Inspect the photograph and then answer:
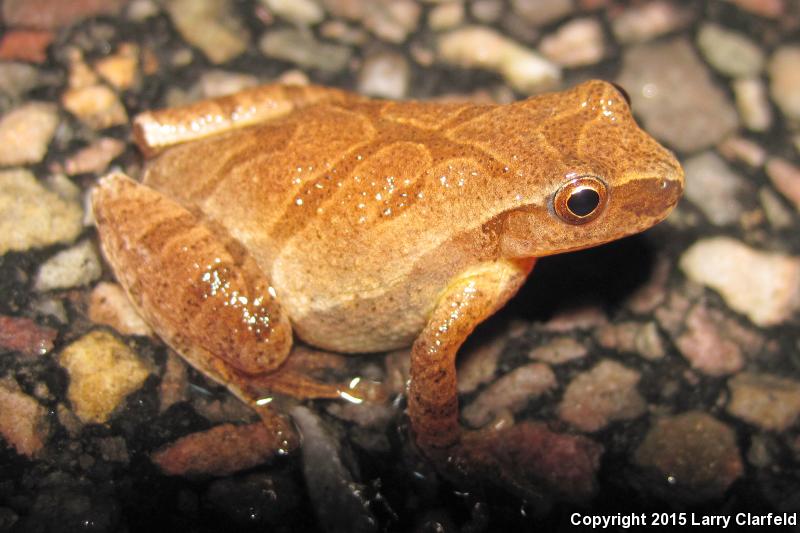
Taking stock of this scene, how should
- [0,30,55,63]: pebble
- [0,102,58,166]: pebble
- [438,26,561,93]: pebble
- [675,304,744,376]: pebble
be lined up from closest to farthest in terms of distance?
[675,304,744,376]: pebble < [0,102,58,166]: pebble < [0,30,55,63]: pebble < [438,26,561,93]: pebble

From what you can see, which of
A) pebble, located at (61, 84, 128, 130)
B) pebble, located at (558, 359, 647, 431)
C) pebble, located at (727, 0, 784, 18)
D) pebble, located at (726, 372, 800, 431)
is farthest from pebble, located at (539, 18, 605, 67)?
pebble, located at (61, 84, 128, 130)

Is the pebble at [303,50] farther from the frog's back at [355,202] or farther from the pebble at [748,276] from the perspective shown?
the pebble at [748,276]

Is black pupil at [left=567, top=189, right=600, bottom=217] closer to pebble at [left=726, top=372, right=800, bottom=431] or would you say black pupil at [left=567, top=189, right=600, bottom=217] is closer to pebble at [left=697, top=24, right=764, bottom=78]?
pebble at [left=726, top=372, right=800, bottom=431]

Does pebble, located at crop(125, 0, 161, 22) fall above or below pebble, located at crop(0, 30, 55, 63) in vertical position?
above

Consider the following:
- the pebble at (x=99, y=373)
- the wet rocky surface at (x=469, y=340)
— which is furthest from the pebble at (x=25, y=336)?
the pebble at (x=99, y=373)

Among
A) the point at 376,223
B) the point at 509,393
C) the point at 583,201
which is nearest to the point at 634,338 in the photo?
the point at 509,393

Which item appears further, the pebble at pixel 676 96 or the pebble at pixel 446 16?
the pebble at pixel 446 16
